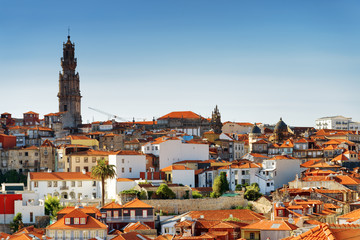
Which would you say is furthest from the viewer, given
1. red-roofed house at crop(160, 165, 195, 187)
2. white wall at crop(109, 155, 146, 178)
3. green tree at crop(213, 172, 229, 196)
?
white wall at crop(109, 155, 146, 178)

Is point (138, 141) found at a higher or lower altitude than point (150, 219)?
higher

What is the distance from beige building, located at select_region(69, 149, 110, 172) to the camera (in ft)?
318

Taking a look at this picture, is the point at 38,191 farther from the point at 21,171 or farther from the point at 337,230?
the point at 337,230

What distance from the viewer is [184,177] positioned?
3403 inches

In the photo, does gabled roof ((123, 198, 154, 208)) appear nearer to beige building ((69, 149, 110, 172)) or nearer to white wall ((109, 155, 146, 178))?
white wall ((109, 155, 146, 178))

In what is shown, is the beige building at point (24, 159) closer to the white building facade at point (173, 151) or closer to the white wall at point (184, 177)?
the white building facade at point (173, 151)

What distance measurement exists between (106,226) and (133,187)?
17955 millimetres

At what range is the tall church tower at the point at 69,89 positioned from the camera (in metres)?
146

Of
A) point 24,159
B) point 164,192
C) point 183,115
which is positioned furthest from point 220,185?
point 183,115

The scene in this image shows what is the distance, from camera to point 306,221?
5862 cm

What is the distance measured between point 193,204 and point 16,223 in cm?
1970

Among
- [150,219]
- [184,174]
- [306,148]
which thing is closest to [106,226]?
[150,219]

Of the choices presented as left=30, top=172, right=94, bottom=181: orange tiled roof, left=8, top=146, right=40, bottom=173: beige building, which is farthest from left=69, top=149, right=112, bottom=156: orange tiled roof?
left=8, top=146, right=40, bottom=173: beige building

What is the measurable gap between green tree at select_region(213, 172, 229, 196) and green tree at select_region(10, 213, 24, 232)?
23.0 meters
